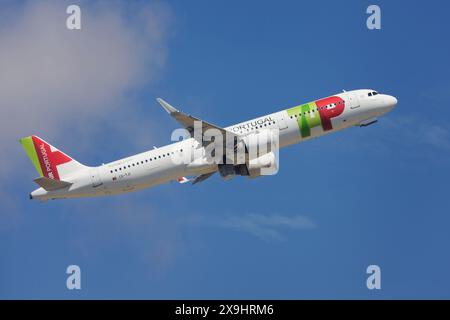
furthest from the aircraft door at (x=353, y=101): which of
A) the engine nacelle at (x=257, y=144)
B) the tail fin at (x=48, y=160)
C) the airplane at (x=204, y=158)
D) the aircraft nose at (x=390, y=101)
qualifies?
the tail fin at (x=48, y=160)

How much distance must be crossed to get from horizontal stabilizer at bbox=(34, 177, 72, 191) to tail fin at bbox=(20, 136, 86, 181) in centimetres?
149

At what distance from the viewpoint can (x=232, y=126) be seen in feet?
288

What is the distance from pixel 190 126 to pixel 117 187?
10.5 metres

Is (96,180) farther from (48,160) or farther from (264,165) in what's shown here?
(264,165)

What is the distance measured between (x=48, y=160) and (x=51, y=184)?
12.5 feet

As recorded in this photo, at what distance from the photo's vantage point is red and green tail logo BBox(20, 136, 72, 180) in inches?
3551

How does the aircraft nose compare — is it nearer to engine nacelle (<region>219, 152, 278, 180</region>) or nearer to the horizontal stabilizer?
engine nacelle (<region>219, 152, 278, 180</region>)

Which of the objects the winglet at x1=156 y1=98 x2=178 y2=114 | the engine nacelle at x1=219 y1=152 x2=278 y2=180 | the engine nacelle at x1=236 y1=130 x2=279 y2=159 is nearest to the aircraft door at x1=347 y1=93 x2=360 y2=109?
the engine nacelle at x1=236 y1=130 x2=279 y2=159

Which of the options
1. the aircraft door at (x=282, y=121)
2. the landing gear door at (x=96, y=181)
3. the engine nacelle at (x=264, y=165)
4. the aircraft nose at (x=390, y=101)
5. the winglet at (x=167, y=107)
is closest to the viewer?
the winglet at (x=167, y=107)

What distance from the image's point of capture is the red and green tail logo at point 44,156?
296 feet

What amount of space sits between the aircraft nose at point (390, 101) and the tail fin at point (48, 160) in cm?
3197

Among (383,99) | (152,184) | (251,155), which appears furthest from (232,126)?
(383,99)

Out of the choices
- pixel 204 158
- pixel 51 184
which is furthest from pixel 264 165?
pixel 51 184

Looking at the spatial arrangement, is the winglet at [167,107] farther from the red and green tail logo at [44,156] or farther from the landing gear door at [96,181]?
the red and green tail logo at [44,156]
